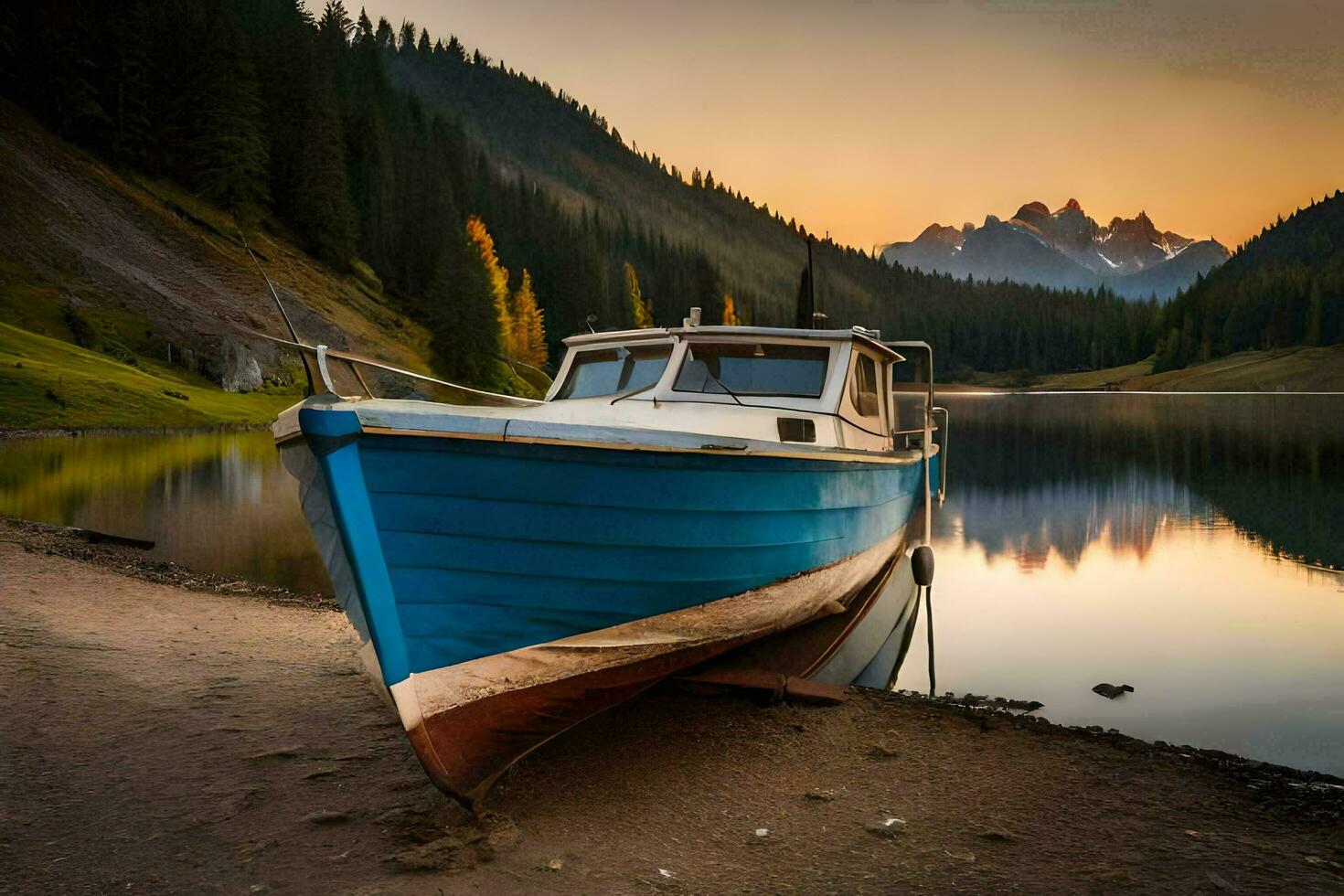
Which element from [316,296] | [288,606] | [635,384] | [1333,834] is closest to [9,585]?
[288,606]

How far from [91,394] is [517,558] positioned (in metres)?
44.5

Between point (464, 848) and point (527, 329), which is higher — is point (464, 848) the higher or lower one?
the lower one

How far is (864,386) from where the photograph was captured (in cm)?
1215

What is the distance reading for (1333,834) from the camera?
244 inches

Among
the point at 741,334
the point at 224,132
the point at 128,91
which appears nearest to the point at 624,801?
the point at 741,334

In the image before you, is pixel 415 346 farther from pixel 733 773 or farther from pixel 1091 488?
pixel 733 773

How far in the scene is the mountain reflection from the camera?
2286 centimetres

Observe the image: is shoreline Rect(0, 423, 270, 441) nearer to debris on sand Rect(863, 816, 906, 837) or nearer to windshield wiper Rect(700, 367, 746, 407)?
windshield wiper Rect(700, 367, 746, 407)

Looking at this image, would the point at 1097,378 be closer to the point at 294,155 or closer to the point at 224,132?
the point at 294,155

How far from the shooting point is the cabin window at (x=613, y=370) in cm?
1079

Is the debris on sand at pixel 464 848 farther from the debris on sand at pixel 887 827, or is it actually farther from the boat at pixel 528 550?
the debris on sand at pixel 887 827

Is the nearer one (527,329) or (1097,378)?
(527,329)

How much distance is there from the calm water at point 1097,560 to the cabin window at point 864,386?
11.0ft

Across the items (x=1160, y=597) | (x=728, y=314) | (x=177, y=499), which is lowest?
(x=1160, y=597)
